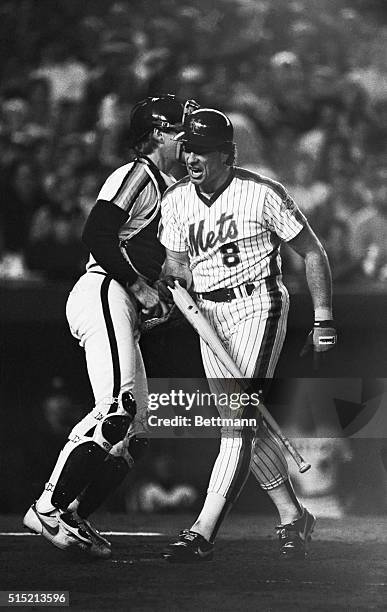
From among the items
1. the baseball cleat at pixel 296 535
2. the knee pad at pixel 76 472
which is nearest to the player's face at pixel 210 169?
the knee pad at pixel 76 472

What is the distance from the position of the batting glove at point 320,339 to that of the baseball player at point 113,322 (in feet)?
1.45

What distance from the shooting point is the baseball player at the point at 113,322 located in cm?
290

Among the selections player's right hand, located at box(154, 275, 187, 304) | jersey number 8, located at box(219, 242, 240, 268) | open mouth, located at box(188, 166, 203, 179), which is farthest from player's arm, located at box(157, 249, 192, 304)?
open mouth, located at box(188, 166, 203, 179)

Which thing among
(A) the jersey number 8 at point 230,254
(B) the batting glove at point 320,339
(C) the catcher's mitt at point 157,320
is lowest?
(B) the batting glove at point 320,339

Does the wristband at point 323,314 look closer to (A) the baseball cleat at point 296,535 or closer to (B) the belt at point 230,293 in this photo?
(B) the belt at point 230,293

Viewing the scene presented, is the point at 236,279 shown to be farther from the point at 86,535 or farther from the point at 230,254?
the point at 86,535

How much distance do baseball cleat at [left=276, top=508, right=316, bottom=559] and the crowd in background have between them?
695 millimetres

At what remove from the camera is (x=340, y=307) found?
2955mm

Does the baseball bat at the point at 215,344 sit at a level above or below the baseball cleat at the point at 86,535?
above

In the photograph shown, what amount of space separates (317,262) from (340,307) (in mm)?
145

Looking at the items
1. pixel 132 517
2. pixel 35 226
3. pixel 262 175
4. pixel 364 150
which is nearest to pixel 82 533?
pixel 132 517

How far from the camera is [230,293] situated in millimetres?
2896

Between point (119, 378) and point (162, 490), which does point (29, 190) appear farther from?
point (162, 490)

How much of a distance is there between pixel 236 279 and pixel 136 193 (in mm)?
389
